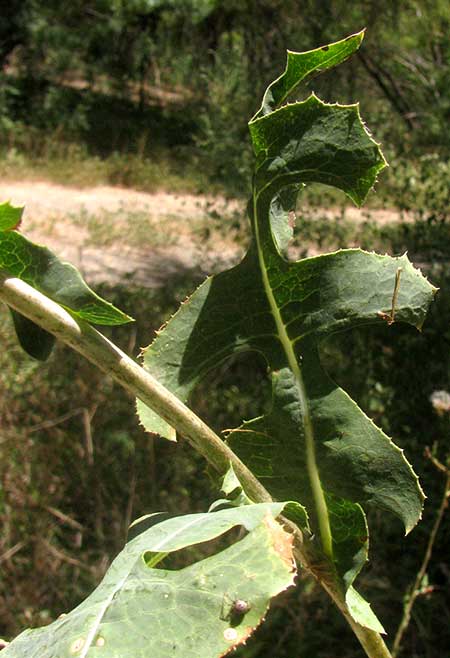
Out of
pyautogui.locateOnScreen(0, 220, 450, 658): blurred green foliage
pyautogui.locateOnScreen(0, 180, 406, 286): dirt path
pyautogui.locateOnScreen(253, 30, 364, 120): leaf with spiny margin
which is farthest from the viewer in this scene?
pyautogui.locateOnScreen(0, 180, 406, 286): dirt path

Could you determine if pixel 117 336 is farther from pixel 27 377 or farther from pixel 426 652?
pixel 426 652

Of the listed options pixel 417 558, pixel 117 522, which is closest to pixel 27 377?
pixel 117 522

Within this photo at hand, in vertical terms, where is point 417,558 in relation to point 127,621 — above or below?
below

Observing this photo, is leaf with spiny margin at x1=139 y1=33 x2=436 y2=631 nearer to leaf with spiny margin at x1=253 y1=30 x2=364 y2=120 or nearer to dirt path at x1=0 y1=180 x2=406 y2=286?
leaf with spiny margin at x1=253 y1=30 x2=364 y2=120

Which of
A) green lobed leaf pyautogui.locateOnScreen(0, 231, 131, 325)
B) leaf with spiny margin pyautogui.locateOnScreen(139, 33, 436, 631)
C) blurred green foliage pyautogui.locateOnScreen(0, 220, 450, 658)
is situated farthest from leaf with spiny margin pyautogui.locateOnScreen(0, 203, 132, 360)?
blurred green foliage pyautogui.locateOnScreen(0, 220, 450, 658)

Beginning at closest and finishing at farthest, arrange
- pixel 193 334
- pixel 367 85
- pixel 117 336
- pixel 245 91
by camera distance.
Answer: pixel 193 334, pixel 117 336, pixel 245 91, pixel 367 85

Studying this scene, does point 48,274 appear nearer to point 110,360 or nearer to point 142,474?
point 110,360
